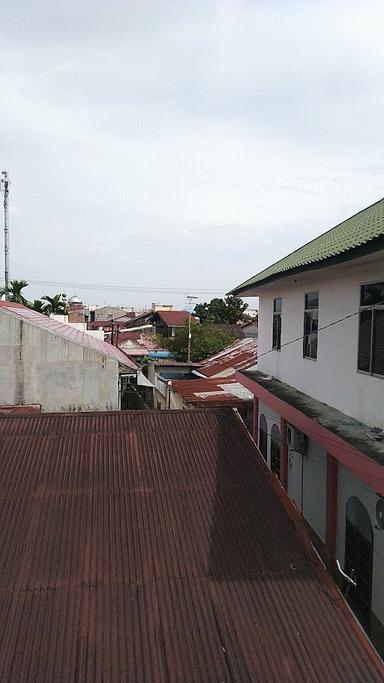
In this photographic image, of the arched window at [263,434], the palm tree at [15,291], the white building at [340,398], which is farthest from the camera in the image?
the palm tree at [15,291]

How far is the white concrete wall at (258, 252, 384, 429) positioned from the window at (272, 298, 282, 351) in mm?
422

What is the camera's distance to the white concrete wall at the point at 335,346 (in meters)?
6.14

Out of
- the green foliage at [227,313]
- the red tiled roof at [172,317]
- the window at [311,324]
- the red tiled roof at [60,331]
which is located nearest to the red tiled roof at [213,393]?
the red tiled roof at [60,331]

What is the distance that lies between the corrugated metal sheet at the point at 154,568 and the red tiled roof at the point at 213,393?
660 centimetres

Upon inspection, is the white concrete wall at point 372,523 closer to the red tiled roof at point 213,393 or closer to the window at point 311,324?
the window at point 311,324

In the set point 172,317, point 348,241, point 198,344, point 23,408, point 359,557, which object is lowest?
point 359,557

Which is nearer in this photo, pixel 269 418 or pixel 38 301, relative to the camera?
pixel 269 418

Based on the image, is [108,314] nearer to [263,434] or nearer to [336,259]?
[263,434]

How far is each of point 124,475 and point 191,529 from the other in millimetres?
1030

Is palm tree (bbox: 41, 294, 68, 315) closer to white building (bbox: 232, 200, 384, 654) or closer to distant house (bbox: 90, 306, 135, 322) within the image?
white building (bbox: 232, 200, 384, 654)

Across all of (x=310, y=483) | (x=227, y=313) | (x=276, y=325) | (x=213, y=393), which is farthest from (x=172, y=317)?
(x=310, y=483)

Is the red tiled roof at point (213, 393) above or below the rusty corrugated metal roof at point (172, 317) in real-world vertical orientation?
below

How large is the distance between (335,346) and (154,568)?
4.45 metres

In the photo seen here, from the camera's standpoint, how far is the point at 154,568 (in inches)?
162
